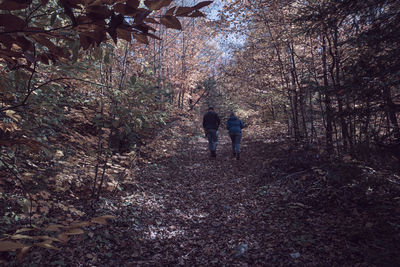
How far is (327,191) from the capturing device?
513 centimetres

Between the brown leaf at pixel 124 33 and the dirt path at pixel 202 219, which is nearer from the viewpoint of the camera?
the brown leaf at pixel 124 33

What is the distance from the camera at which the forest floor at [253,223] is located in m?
3.35

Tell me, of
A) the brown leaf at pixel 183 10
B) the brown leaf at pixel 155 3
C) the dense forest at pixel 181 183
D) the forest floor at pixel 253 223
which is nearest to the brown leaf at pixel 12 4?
the dense forest at pixel 181 183

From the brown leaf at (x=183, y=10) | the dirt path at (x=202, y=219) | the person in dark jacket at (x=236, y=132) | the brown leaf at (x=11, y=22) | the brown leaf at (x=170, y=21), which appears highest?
the brown leaf at (x=183, y=10)

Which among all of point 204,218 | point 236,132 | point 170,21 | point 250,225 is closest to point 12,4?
point 170,21

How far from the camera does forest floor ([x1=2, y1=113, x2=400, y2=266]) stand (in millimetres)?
3346

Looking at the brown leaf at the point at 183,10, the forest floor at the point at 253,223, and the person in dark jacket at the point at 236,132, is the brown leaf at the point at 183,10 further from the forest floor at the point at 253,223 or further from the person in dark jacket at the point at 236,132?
the person in dark jacket at the point at 236,132

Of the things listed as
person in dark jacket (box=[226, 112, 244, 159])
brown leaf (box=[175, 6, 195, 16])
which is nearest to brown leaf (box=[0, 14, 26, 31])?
brown leaf (box=[175, 6, 195, 16])

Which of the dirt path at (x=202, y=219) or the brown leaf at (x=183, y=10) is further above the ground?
the brown leaf at (x=183, y=10)

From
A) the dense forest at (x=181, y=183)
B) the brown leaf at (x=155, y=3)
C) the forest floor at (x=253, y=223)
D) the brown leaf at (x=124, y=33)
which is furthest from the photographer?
the forest floor at (x=253, y=223)

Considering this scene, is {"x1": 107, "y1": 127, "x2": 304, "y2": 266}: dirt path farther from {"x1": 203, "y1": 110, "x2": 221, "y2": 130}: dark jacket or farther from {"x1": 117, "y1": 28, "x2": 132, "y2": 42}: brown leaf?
{"x1": 117, "y1": 28, "x2": 132, "y2": 42}: brown leaf

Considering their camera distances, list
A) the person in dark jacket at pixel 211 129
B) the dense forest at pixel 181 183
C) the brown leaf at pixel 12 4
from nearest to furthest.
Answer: the brown leaf at pixel 12 4
the dense forest at pixel 181 183
the person in dark jacket at pixel 211 129

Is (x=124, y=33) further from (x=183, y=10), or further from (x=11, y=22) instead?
(x=11, y=22)

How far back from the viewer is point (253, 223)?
4.64m
